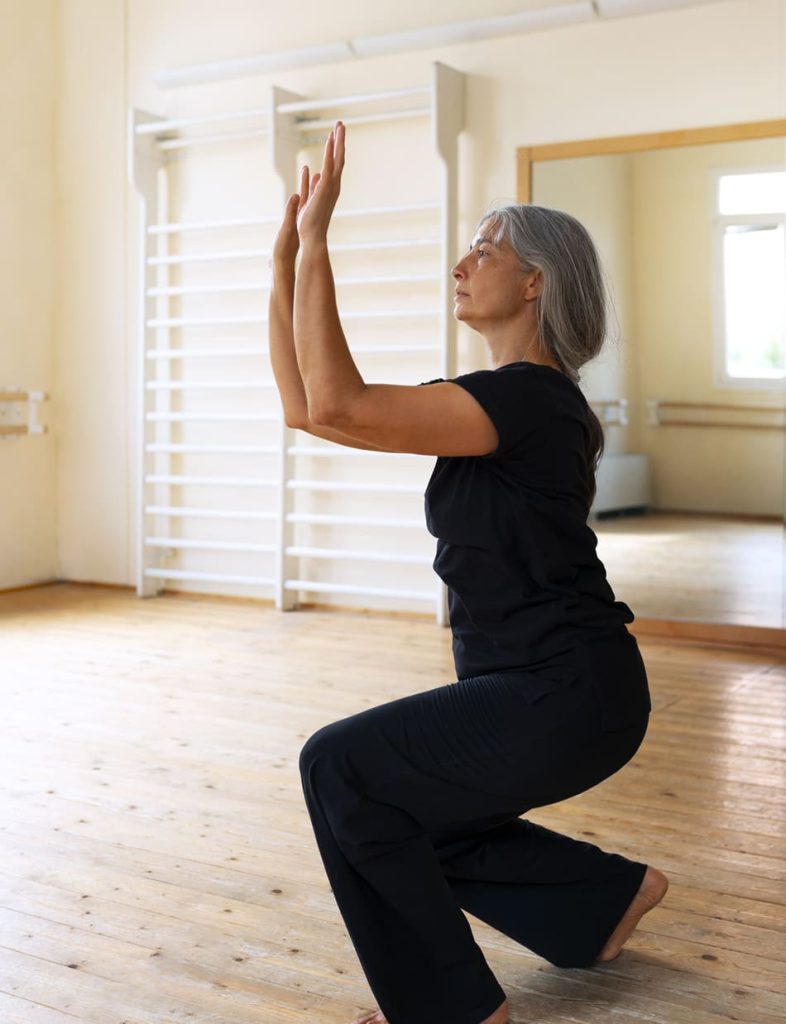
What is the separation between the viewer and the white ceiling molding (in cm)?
414

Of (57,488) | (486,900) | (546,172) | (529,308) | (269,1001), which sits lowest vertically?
(269,1001)

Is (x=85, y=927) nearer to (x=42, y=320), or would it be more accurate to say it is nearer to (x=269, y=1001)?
(x=269, y=1001)

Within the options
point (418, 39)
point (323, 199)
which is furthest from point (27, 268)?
point (323, 199)

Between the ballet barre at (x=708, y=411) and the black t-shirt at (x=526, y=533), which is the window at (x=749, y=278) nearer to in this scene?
the ballet barre at (x=708, y=411)

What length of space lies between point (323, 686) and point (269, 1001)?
1873 millimetres

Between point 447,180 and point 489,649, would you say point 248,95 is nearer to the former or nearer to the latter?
point 447,180

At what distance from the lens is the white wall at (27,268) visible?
5.13 meters

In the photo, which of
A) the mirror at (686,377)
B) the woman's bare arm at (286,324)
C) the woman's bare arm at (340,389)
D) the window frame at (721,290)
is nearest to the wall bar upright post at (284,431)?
the mirror at (686,377)

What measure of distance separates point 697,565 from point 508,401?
3.12 m

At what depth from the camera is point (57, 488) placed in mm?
5453

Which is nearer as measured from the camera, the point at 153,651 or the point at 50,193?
the point at 153,651

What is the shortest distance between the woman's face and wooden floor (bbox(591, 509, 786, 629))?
2880mm

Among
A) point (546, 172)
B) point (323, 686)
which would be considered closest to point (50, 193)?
point (546, 172)

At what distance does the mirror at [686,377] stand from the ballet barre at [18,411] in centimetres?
229
